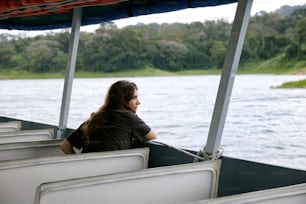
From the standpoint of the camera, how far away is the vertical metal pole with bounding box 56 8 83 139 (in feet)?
15.7

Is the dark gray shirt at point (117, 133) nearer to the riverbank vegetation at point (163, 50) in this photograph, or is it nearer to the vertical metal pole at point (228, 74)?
the vertical metal pole at point (228, 74)

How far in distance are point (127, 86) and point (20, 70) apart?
229 cm

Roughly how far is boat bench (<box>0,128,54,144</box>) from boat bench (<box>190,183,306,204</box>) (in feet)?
7.98

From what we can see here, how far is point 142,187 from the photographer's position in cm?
214

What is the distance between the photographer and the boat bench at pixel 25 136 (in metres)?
3.64

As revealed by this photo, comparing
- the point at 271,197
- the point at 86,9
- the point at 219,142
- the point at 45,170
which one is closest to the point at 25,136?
the point at 45,170

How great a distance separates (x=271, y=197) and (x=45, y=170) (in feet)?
4.27

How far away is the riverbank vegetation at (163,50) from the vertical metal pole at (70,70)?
7 cm

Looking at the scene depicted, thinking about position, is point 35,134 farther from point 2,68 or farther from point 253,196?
point 253,196

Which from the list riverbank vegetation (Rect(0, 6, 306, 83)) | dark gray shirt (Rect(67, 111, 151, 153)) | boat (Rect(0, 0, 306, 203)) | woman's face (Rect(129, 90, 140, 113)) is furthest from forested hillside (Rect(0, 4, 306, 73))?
dark gray shirt (Rect(67, 111, 151, 153))

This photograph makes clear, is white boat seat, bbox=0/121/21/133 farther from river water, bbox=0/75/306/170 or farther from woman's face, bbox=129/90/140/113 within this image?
woman's face, bbox=129/90/140/113

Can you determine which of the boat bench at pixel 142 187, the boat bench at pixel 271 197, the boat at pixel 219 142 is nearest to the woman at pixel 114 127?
the boat at pixel 219 142

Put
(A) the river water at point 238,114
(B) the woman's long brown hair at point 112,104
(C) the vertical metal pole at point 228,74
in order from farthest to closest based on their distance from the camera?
(B) the woman's long brown hair at point 112,104, (C) the vertical metal pole at point 228,74, (A) the river water at point 238,114

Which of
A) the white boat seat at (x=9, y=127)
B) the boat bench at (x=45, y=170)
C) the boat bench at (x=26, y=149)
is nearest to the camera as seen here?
the boat bench at (x=45, y=170)
